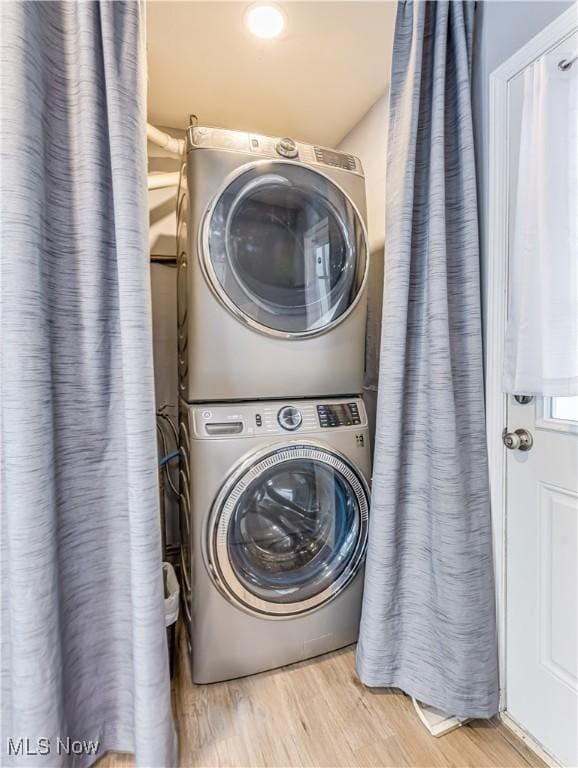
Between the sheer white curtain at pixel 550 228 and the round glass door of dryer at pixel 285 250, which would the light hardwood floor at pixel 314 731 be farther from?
the round glass door of dryer at pixel 285 250

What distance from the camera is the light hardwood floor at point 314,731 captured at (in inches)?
43.5

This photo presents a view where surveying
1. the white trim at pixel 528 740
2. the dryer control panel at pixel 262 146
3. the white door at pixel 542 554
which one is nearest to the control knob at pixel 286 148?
the dryer control panel at pixel 262 146

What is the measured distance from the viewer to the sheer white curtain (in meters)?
0.99

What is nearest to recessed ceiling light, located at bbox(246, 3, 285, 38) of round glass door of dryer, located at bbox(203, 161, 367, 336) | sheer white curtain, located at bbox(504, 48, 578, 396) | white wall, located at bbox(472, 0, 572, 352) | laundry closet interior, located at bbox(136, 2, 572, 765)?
laundry closet interior, located at bbox(136, 2, 572, 765)

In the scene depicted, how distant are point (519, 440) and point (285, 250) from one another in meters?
1.04

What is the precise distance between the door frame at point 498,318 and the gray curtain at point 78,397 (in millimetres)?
1041

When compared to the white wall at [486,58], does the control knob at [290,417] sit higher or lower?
lower

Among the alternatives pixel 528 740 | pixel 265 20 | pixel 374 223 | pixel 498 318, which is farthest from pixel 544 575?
pixel 265 20

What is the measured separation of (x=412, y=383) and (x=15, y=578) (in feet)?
3.97

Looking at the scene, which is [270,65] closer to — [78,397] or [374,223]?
[374,223]

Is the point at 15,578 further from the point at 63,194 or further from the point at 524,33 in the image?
the point at 524,33

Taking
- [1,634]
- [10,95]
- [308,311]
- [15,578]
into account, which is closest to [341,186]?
[308,311]

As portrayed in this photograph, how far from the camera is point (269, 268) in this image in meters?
1.44

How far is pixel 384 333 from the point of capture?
50.2 inches
